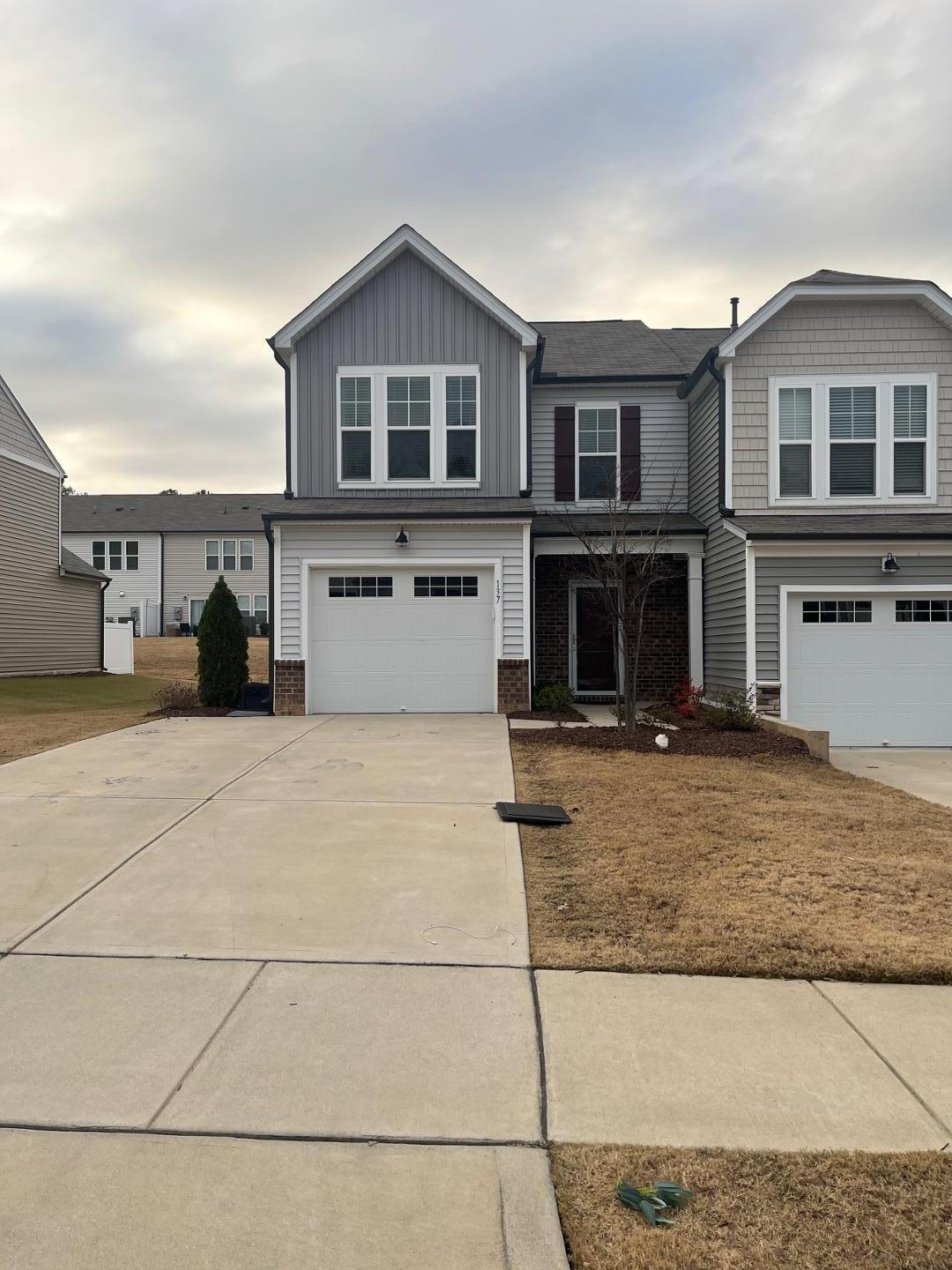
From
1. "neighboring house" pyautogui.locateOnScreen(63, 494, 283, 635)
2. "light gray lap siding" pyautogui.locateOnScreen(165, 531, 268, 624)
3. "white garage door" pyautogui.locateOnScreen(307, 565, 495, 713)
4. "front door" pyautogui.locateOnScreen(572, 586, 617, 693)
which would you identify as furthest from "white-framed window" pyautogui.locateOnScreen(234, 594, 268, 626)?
"white garage door" pyautogui.locateOnScreen(307, 565, 495, 713)

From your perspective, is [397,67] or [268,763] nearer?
[268,763]

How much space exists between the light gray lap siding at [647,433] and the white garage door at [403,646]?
323cm

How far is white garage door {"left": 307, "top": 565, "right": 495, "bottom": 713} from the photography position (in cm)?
1351

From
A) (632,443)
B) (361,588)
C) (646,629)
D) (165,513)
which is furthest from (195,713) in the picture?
(165,513)

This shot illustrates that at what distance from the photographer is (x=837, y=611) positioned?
12.6 metres

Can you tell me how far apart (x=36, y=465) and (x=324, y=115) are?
14.3 meters

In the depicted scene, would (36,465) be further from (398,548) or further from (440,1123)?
(440,1123)

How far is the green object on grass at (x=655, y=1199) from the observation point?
224cm

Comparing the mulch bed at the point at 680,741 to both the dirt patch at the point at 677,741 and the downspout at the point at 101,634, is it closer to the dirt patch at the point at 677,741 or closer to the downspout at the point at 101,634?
the dirt patch at the point at 677,741

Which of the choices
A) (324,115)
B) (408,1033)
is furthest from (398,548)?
(408,1033)

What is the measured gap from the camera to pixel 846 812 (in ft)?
22.8

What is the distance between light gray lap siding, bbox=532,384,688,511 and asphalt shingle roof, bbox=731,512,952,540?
8.93ft

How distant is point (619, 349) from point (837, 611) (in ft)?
24.4

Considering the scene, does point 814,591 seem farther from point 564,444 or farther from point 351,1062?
point 351,1062
